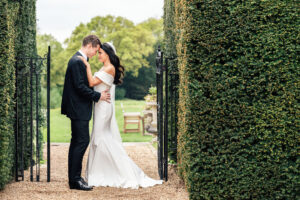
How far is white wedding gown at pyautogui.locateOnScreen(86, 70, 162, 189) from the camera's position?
21.4 feet

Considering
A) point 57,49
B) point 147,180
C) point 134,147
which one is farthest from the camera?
point 57,49

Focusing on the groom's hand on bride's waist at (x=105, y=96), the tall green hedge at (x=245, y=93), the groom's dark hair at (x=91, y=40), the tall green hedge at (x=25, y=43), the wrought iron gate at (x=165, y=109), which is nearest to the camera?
the tall green hedge at (x=245, y=93)

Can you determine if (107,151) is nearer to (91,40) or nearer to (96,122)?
(96,122)

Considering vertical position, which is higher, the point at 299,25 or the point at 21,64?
the point at 299,25

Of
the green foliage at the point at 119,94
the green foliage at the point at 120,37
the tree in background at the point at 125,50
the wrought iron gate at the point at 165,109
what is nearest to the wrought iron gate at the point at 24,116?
the wrought iron gate at the point at 165,109

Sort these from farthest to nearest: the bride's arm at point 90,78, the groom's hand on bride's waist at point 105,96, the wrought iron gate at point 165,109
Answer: the wrought iron gate at point 165,109 < the groom's hand on bride's waist at point 105,96 < the bride's arm at point 90,78

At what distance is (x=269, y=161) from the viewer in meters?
5.18

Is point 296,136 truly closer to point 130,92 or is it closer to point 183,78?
point 183,78

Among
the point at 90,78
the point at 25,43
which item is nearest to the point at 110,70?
the point at 90,78

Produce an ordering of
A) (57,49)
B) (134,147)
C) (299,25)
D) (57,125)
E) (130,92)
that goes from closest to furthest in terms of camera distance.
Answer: (299,25), (134,147), (57,125), (130,92), (57,49)

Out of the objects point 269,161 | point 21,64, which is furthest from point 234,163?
point 21,64

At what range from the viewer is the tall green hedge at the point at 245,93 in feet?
16.7

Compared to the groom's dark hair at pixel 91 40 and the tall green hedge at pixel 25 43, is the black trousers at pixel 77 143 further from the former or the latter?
the groom's dark hair at pixel 91 40

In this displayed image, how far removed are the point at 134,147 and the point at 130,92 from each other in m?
36.9
